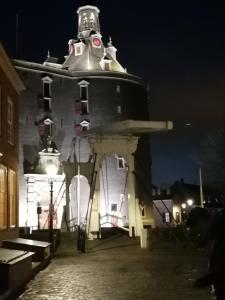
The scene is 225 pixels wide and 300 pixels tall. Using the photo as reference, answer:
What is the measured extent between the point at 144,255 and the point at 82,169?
2238 cm

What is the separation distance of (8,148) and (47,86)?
2818cm

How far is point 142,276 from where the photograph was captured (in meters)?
14.2

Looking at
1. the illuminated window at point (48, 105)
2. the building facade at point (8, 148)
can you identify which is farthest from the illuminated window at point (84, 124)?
the building facade at point (8, 148)

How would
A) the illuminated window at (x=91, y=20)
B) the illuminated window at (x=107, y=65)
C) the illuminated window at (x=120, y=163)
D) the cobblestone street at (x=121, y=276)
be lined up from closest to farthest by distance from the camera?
the cobblestone street at (x=121, y=276) < the illuminated window at (x=120, y=163) < the illuminated window at (x=107, y=65) < the illuminated window at (x=91, y=20)

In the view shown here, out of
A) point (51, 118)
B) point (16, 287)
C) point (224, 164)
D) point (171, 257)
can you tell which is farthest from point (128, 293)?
point (51, 118)

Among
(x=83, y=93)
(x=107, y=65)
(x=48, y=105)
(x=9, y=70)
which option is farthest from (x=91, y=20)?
(x=9, y=70)

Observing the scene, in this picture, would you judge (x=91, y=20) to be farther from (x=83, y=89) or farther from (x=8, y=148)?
(x=8, y=148)

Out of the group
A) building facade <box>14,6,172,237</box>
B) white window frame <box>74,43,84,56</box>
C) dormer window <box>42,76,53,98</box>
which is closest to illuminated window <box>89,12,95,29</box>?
white window frame <box>74,43,84,56</box>

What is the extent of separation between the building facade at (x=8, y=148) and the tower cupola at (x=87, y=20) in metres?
37.5

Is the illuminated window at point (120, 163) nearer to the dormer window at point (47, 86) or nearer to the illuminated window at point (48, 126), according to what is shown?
the illuminated window at point (48, 126)

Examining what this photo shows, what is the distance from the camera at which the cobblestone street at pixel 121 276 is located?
36.5 feet

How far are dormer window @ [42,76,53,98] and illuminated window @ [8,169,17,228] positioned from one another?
26609mm

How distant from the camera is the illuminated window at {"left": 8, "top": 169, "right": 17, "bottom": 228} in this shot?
21.0 m

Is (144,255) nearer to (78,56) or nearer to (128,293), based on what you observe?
(128,293)
